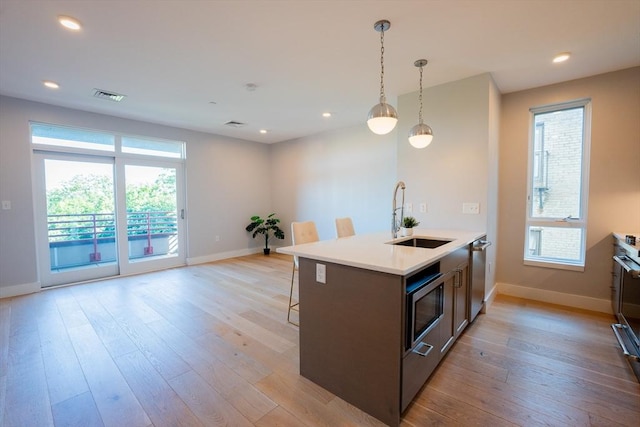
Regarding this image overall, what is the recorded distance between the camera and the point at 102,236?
183 inches

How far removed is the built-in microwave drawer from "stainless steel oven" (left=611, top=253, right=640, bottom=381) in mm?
1479

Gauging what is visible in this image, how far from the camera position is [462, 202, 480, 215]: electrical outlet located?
313 centimetres

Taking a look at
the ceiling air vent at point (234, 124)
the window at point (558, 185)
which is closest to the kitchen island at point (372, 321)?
the window at point (558, 185)

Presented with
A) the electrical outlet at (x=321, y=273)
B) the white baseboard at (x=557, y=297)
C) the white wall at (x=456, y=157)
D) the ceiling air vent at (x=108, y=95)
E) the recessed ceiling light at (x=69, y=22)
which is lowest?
the white baseboard at (x=557, y=297)

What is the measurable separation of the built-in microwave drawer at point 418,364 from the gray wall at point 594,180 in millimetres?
2495

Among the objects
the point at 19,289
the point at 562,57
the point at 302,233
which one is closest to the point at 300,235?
the point at 302,233

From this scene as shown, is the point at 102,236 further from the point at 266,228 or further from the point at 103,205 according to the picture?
the point at 266,228

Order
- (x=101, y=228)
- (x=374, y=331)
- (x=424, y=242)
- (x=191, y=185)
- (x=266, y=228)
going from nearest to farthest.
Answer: (x=374, y=331)
(x=424, y=242)
(x=101, y=228)
(x=191, y=185)
(x=266, y=228)

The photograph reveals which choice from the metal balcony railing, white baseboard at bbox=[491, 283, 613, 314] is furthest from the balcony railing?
white baseboard at bbox=[491, 283, 613, 314]

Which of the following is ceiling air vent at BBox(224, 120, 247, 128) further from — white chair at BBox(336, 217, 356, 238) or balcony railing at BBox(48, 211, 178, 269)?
white chair at BBox(336, 217, 356, 238)

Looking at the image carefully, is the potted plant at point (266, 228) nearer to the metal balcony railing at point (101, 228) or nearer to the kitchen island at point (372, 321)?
the metal balcony railing at point (101, 228)

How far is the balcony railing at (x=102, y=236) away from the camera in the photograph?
4.30 m

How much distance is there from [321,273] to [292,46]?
2085 millimetres

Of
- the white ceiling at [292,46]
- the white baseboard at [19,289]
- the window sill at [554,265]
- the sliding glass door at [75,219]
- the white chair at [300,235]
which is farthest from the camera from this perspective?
the sliding glass door at [75,219]
